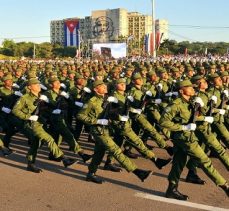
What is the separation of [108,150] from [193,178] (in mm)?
1510

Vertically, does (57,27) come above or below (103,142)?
above

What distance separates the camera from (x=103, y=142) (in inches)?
274

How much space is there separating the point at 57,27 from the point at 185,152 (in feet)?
421

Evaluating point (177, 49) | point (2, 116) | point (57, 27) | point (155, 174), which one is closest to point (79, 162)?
point (155, 174)

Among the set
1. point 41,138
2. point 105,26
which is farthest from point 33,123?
point 105,26

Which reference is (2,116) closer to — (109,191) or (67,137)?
(67,137)

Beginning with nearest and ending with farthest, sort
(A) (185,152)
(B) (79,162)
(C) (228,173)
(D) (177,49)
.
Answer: (A) (185,152)
(C) (228,173)
(B) (79,162)
(D) (177,49)

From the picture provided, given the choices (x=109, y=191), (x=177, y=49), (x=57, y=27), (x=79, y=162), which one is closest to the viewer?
(x=109, y=191)

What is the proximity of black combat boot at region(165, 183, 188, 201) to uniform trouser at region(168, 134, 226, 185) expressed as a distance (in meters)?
0.08

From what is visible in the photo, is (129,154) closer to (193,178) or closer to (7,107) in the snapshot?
(193,178)

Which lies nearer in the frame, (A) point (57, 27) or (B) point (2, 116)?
(B) point (2, 116)

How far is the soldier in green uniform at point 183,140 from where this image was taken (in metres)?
6.11

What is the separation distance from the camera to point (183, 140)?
6.21m

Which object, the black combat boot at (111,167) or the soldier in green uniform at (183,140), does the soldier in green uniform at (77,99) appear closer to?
the black combat boot at (111,167)
